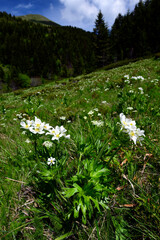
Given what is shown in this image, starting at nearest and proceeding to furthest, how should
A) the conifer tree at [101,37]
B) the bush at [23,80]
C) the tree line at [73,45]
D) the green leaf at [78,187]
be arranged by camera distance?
the green leaf at [78,187] → the conifer tree at [101,37] → the tree line at [73,45] → the bush at [23,80]

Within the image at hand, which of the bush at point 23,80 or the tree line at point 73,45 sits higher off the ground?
the tree line at point 73,45

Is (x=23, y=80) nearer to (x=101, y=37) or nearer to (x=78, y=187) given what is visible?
(x=101, y=37)

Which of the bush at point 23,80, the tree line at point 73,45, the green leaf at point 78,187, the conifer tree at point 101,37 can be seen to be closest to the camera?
the green leaf at point 78,187

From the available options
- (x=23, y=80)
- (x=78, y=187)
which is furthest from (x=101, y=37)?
(x=78, y=187)

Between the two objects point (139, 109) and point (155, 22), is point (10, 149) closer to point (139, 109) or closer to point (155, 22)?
point (139, 109)

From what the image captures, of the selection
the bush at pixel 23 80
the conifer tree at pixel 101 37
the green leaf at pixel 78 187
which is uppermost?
the conifer tree at pixel 101 37

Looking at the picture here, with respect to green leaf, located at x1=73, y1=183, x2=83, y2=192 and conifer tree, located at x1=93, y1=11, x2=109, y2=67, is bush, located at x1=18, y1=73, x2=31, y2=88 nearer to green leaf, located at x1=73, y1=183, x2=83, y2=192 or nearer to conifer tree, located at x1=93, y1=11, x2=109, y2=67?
conifer tree, located at x1=93, y1=11, x2=109, y2=67

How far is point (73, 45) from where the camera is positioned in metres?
92.5

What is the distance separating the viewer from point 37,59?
79.9 m

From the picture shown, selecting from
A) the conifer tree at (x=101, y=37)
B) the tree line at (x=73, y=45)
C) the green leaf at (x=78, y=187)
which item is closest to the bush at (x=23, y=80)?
the tree line at (x=73, y=45)

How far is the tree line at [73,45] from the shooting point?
52.4 metres

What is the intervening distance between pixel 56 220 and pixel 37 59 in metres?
91.8

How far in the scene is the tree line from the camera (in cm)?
5241

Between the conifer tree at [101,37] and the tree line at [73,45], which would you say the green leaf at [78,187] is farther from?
the conifer tree at [101,37]
